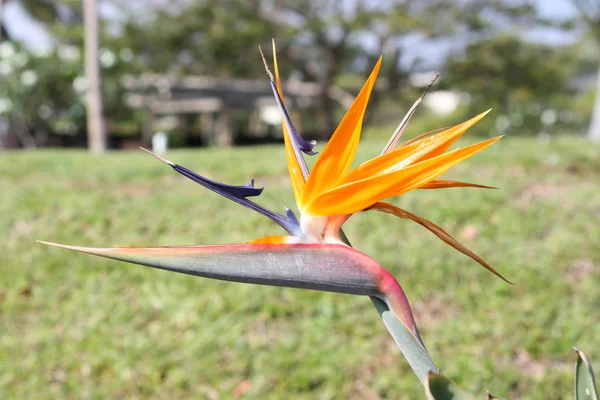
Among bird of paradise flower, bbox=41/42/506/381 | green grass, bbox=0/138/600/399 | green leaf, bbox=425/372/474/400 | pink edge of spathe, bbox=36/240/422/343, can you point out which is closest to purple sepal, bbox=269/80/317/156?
bird of paradise flower, bbox=41/42/506/381

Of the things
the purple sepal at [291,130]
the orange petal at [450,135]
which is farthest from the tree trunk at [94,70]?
the orange petal at [450,135]

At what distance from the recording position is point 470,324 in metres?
2.21

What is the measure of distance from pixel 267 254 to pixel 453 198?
2.89m

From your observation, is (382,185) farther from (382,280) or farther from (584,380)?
(584,380)

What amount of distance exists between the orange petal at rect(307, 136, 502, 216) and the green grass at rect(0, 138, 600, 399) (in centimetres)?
150

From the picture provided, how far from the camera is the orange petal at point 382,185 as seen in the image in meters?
0.52

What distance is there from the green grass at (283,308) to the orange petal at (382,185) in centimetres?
150

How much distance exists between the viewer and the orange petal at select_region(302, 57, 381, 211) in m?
0.58

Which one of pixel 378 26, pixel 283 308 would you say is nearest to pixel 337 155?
pixel 283 308

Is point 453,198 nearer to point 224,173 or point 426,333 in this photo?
point 426,333

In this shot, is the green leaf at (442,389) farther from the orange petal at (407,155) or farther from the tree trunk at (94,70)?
the tree trunk at (94,70)

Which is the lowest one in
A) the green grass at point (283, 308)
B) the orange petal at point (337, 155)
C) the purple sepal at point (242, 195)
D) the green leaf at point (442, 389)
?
the green grass at point (283, 308)

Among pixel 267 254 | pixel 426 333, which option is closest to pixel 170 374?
pixel 426 333

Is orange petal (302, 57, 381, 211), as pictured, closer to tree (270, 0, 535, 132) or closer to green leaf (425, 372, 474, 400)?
green leaf (425, 372, 474, 400)
